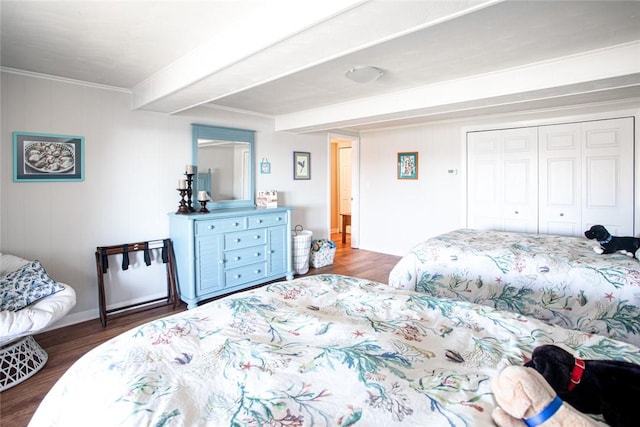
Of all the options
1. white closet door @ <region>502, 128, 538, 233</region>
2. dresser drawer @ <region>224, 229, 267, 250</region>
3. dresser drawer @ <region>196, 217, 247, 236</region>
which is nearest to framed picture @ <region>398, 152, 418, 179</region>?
white closet door @ <region>502, 128, 538, 233</region>

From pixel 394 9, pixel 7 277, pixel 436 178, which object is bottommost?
pixel 7 277

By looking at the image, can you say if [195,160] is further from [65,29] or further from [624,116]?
[624,116]

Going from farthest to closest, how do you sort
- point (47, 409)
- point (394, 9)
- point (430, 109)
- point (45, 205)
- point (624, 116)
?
point (624, 116)
point (430, 109)
point (45, 205)
point (394, 9)
point (47, 409)

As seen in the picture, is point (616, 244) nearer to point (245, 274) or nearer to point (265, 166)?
point (245, 274)

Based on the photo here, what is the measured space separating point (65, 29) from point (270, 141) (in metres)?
2.88

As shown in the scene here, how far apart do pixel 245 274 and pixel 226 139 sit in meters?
1.68

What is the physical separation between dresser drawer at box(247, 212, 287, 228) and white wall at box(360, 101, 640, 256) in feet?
7.44

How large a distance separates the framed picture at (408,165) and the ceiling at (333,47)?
2.03m

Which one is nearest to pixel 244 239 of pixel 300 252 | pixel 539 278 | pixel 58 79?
pixel 300 252

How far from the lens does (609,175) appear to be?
4039mm

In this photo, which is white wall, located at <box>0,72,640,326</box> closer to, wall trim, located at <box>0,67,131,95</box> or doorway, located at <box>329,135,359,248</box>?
wall trim, located at <box>0,67,131,95</box>

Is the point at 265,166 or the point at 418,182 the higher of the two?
the point at 265,166

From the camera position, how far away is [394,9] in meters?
1.52

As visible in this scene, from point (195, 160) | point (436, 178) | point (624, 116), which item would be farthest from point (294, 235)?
point (624, 116)
